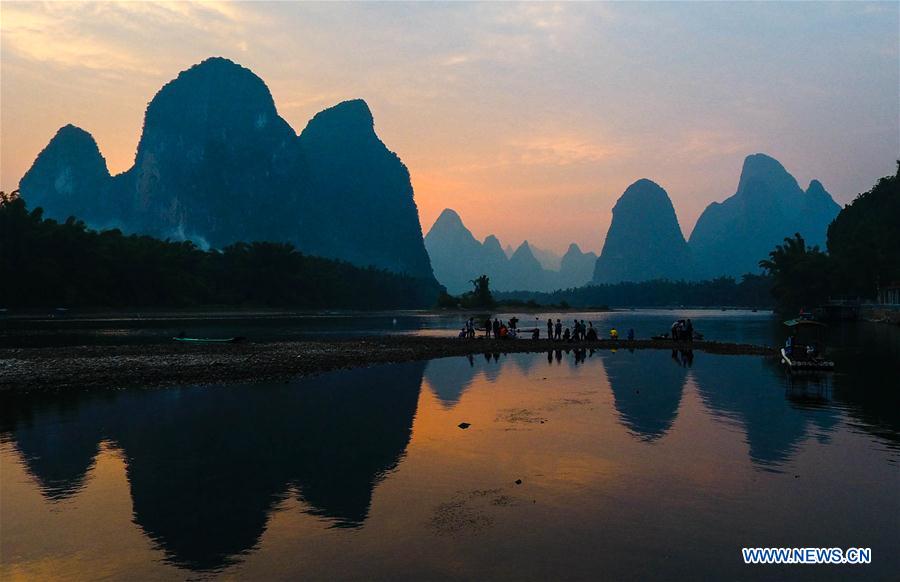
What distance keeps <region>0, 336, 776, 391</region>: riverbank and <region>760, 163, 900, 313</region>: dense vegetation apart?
75104 mm

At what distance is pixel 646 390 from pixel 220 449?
19411 mm

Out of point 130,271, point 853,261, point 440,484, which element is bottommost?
point 440,484

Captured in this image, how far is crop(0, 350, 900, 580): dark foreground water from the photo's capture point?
36.6 feet

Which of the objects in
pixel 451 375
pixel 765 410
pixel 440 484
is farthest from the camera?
pixel 451 375

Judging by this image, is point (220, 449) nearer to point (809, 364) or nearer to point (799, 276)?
point (809, 364)

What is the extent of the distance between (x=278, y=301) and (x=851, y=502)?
502ft

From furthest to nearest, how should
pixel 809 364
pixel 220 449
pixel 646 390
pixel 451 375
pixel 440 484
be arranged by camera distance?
pixel 451 375
pixel 809 364
pixel 646 390
pixel 220 449
pixel 440 484

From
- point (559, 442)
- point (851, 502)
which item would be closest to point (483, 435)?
point (559, 442)

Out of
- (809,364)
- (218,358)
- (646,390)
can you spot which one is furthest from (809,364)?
(218,358)

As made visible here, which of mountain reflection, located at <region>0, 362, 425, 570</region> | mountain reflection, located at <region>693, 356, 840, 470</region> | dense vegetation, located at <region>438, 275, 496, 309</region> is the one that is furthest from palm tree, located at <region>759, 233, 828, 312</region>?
mountain reflection, located at <region>0, 362, 425, 570</region>

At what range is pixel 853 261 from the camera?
11294cm

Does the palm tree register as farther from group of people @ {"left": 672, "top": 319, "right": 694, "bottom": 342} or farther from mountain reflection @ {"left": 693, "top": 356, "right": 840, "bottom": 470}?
mountain reflection @ {"left": 693, "top": 356, "right": 840, "bottom": 470}

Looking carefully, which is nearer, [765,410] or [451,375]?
[765,410]

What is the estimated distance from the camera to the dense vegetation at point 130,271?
107000 mm
